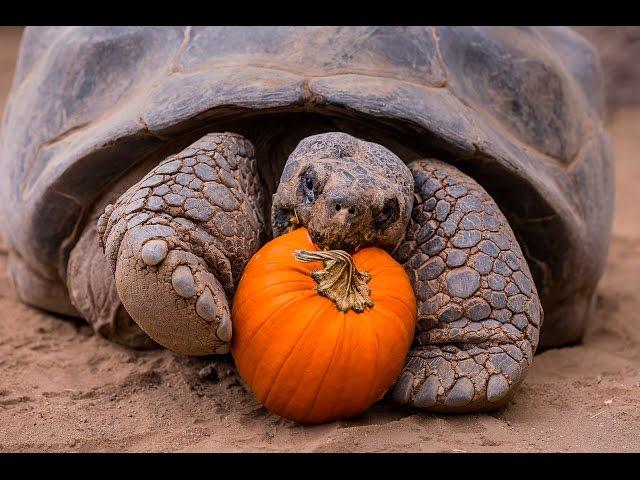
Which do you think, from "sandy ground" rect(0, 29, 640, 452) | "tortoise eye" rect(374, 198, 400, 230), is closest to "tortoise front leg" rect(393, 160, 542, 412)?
"sandy ground" rect(0, 29, 640, 452)

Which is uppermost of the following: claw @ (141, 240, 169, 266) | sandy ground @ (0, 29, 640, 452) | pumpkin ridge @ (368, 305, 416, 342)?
claw @ (141, 240, 169, 266)

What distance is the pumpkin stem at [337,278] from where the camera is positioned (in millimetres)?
2971

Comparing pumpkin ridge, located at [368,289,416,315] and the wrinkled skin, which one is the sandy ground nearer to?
the wrinkled skin

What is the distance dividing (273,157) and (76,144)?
86 centimetres

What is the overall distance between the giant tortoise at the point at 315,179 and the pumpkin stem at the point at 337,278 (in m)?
0.18

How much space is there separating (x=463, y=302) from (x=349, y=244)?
462mm

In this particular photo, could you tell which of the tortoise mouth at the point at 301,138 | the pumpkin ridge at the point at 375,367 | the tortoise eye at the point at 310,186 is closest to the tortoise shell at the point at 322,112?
the tortoise mouth at the point at 301,138

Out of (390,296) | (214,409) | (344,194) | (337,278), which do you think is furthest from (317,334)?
(214,409)

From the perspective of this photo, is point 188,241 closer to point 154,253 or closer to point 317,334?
point 154,253

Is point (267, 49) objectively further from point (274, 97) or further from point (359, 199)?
point (359, 199)

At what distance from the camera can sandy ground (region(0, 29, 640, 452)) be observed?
9.62 feet

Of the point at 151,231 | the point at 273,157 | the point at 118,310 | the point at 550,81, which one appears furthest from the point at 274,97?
the point at 550,81

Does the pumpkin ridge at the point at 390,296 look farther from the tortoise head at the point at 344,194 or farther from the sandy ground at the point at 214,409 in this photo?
the sandy ground at the point at 214,409

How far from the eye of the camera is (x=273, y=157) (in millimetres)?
3816
